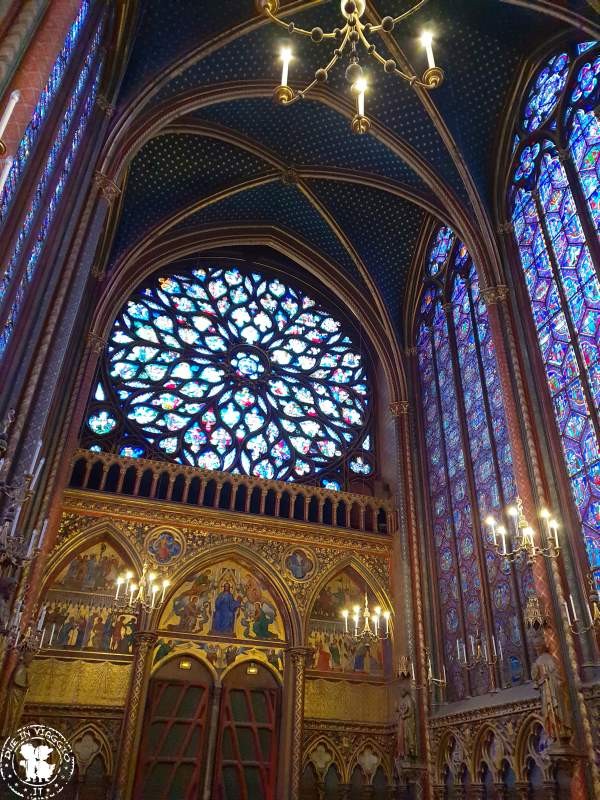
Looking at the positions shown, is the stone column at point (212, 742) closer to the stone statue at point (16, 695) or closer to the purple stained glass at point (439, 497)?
the stone statue at point (16, 695)

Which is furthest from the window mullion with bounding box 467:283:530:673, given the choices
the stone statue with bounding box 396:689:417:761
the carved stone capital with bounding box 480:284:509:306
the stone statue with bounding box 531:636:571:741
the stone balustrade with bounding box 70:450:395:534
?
the stone balustrade with bounding box 70:450:395:534

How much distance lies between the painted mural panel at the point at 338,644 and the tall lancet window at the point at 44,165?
918 centimetres

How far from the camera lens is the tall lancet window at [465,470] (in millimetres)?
10961

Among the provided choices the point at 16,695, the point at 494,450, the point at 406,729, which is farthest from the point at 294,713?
the point at 494,450

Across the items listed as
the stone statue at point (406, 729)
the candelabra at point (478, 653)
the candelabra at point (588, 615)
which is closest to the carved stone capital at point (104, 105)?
the candelabra at point (588, 615)

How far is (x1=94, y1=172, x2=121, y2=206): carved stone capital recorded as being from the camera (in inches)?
400

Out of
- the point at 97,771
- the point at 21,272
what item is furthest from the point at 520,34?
the point at 97,771

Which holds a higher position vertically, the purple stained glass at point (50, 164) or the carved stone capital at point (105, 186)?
the carved stone capital at point (105, 186)

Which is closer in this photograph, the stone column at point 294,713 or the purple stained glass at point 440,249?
the stone column at point 294,713

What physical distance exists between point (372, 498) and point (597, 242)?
25.1 feet

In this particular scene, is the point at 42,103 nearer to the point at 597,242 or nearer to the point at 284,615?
the point at 597,242

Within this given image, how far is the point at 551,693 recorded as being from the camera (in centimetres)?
852

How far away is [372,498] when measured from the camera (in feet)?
50.0

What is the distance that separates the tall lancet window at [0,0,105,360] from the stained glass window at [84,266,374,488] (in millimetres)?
6787
